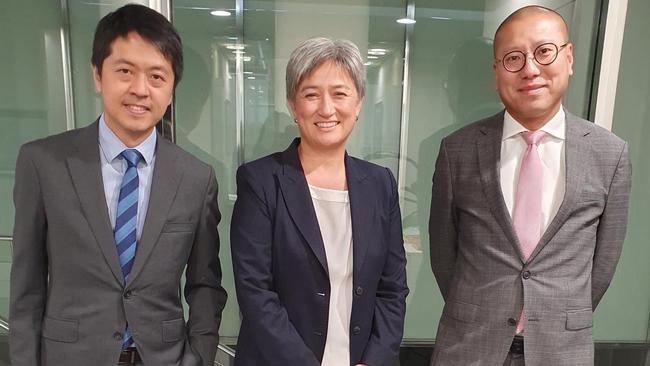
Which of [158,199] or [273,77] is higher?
[273,77]

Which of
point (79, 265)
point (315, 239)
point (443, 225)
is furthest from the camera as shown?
point (443, 225)

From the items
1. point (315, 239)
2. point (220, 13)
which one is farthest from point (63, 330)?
point (220, 13)

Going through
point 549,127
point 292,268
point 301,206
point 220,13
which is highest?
point 220,13

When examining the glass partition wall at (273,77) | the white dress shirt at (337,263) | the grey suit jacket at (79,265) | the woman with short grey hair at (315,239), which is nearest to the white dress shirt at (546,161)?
the woman with short grey hair at (315,239)

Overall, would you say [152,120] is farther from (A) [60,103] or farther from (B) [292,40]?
(A) [60,103]

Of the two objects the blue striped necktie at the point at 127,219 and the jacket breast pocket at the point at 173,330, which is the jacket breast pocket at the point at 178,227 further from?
the jacket breast pocket at the point at 173,330

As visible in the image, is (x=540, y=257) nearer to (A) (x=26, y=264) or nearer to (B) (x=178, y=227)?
(B) (x=178, y=227)

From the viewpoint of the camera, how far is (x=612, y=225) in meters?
1.62

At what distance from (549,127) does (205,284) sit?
1.39 meters

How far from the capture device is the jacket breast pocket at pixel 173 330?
5.10 ft

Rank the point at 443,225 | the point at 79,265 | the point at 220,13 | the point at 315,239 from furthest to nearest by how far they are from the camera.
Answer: the point at 220,13, the point at 443,225, the point at 315,239, the point at 79,265

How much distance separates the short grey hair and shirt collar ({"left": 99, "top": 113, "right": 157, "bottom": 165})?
1.82 feet

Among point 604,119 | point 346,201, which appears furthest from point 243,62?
point 604,119

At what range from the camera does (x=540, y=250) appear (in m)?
1.55
